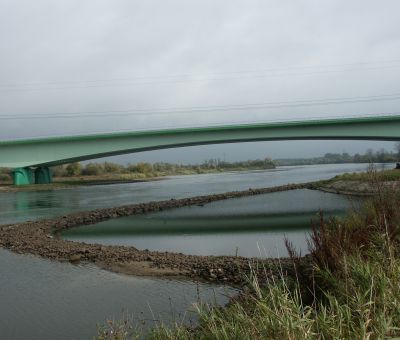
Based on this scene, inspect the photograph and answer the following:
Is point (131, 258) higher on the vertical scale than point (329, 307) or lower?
lower

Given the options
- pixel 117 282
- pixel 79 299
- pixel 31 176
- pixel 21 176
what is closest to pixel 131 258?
pixel 117 282

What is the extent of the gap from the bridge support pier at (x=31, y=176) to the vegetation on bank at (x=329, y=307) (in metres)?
56.2

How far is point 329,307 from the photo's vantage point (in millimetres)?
5160

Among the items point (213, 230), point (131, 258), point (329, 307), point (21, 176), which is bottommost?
point (213, 230)

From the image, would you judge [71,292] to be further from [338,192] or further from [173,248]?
[338,192]

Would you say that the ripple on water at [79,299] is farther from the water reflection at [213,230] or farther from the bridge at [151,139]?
the bridge at [151,139]

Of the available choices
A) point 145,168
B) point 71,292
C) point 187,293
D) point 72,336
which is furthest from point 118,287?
point 145,168

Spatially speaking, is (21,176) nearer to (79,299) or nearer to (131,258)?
(131,258)

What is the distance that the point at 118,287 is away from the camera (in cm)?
1052

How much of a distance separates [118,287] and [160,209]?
68.2 ft

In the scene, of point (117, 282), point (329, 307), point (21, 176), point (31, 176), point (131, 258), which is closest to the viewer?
point (329, 307)

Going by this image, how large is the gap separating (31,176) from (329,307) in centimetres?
6330

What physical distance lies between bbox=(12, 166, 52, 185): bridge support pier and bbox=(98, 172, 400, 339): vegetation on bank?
56191 mm

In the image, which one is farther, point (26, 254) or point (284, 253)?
point (26, 254)
